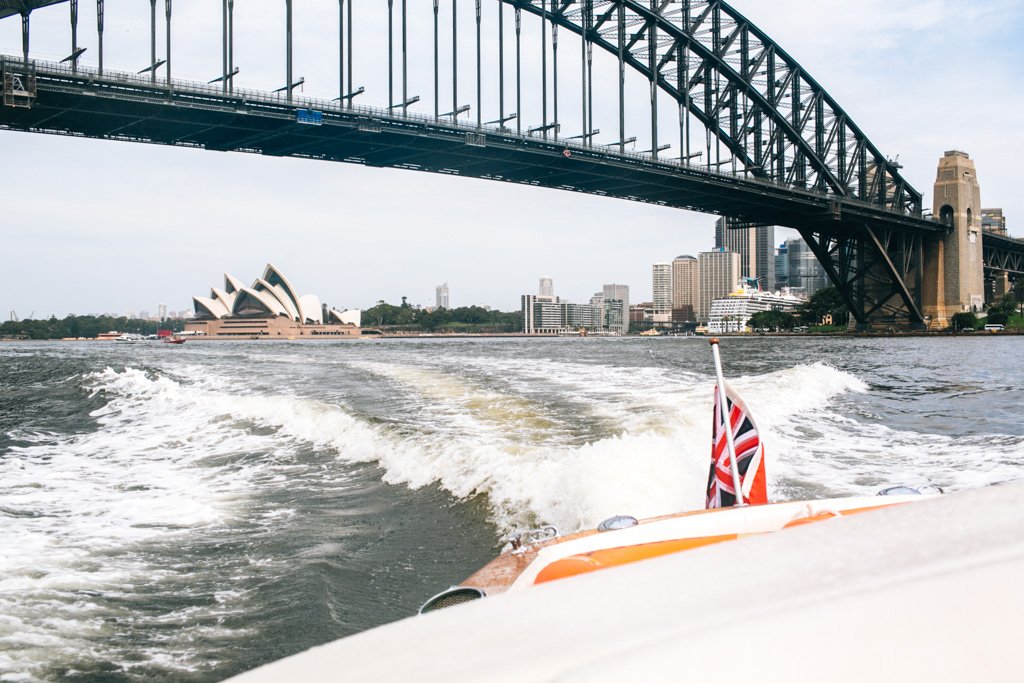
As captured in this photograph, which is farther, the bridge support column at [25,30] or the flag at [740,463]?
the bridge support column at [25,30]

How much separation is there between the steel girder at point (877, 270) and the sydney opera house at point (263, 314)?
226 feet

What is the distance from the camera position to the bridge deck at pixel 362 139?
1233 inches

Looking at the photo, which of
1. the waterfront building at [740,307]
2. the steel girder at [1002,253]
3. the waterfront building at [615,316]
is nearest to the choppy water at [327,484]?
the steel girder at [1002,253]

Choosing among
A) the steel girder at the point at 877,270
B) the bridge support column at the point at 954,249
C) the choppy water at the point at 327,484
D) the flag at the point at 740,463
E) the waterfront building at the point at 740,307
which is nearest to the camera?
the choppy water at the point at 327,484

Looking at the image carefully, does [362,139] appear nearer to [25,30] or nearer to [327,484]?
[25,30]

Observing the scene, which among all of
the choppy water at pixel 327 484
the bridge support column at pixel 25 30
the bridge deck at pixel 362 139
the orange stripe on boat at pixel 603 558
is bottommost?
the choppy water at pixel 327 484

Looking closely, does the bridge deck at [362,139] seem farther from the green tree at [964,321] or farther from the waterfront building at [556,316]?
the waterfront building at [556,316]

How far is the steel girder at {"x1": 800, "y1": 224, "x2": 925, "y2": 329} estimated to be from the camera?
187 feet

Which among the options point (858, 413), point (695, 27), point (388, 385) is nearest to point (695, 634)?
point (858, 413)

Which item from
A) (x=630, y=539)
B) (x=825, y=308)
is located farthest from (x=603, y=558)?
(x=825, y=308)

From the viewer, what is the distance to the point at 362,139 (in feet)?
124

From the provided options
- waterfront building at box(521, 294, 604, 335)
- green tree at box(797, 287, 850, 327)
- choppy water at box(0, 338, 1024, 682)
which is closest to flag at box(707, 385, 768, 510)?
choppy water at box(0, 338, 1024, 682)

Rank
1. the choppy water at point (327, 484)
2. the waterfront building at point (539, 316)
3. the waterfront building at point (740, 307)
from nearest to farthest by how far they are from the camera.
→ 1. the choppy water at point (327, 484)
2. the waterfront building at point (539, 316)
3. the waterfront building at point (740, 307)

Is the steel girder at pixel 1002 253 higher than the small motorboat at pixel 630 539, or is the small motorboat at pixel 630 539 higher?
the steel girder at pixel 1002 253
